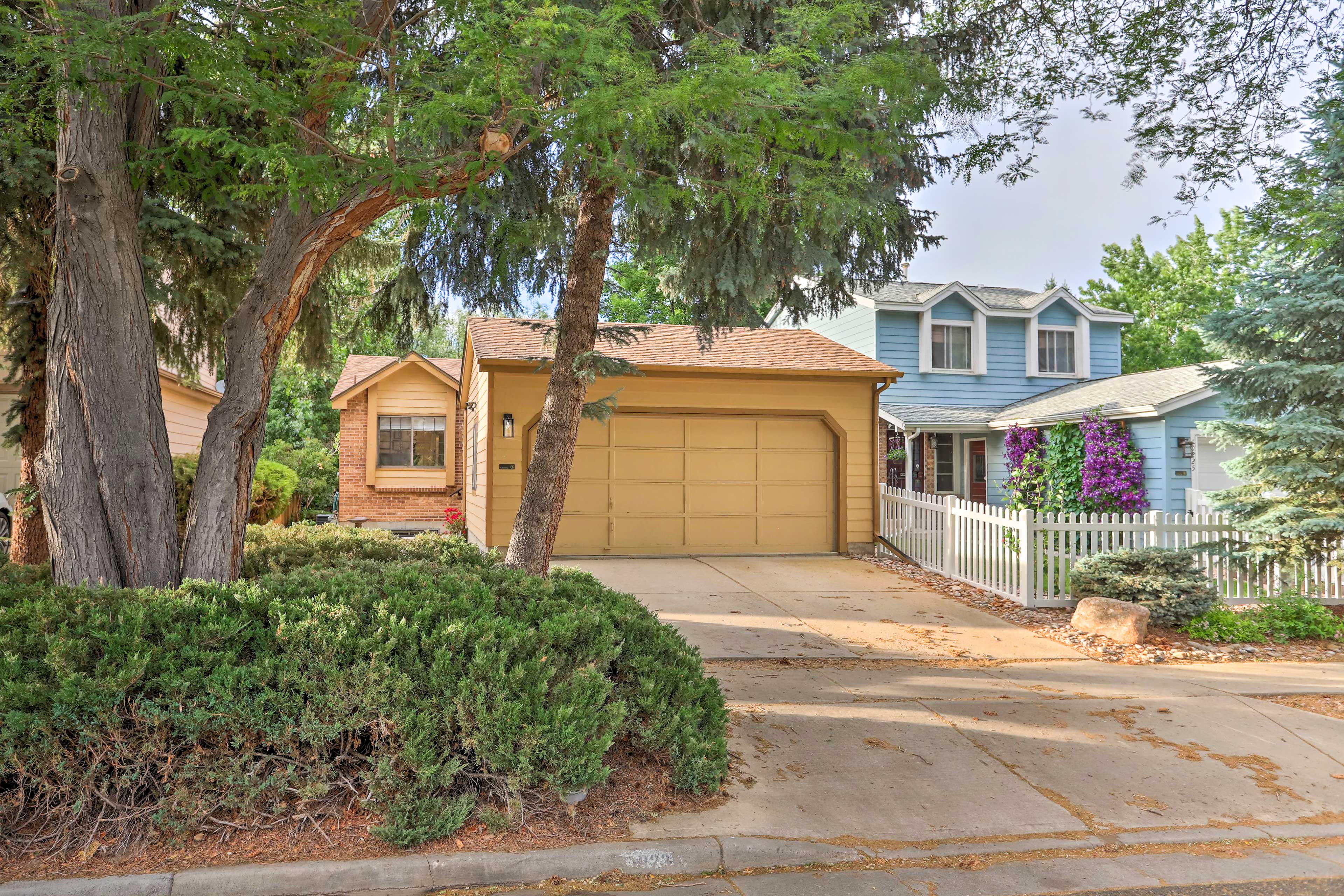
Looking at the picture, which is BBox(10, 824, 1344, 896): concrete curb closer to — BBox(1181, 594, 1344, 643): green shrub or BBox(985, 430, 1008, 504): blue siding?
BBox(1181, 594, 1344, 643): green shrub

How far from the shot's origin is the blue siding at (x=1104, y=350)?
18.1 meters

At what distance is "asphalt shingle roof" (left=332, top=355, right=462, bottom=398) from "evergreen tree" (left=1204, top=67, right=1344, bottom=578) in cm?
1360

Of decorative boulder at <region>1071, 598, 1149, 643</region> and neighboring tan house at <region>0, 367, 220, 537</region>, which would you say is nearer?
decorative boulder at <region>1071, 598, 1149, 643</region>

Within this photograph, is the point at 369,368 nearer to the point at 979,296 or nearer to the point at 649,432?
the point at 649,432

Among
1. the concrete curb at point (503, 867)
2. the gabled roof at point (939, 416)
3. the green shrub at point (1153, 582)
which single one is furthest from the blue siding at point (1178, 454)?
the concrete curb at point (503, 867)

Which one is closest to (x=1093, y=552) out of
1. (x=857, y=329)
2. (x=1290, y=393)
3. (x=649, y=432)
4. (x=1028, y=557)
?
(x=1028, y=557)

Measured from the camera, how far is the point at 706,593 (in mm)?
9586

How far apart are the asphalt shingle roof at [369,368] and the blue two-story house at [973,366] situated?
Answer: 8.73 meters

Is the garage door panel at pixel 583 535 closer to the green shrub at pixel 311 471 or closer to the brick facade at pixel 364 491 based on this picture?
the brick facade at pixel 364 491

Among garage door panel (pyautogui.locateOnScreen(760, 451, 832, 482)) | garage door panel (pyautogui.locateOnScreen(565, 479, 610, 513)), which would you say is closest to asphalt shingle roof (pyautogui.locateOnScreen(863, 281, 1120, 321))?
garage door panel (pyautogui.locateOnScreen(760, 451, 832, 482))

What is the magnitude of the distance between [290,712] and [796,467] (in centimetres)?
1036

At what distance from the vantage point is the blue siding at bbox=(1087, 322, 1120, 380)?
59.3 ft

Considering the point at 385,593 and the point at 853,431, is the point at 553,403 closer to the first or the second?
the point at 385,593

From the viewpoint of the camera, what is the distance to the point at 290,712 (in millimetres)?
3451
